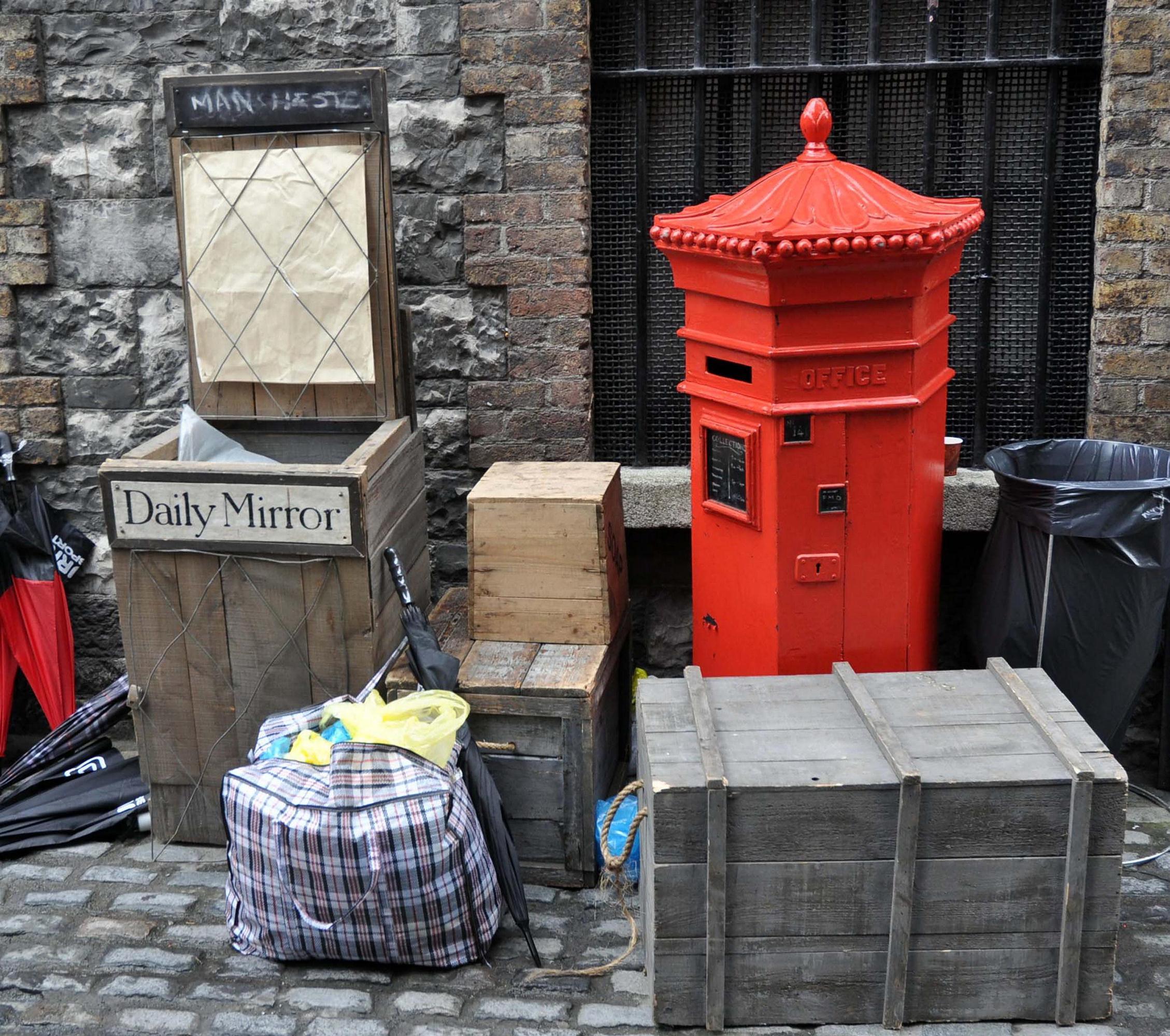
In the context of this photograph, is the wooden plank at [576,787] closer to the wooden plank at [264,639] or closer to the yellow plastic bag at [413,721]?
the yellow plastic bag at [413,721]

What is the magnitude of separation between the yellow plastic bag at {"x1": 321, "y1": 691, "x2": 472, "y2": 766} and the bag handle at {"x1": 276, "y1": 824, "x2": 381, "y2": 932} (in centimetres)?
30

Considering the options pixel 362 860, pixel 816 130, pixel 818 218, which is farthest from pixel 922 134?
pixel 362 860

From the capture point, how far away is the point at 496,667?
4.18 metres

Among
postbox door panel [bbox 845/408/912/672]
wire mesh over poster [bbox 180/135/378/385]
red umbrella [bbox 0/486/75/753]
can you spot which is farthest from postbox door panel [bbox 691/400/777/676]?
red umbrella [bbox 0/486/75/753]

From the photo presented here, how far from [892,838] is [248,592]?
2.13 metres

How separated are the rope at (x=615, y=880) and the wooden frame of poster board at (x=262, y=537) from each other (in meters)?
0.93

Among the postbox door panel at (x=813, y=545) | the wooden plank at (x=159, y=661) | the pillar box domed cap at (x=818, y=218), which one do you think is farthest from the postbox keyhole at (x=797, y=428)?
the wooden plank at (x=159, y=661)

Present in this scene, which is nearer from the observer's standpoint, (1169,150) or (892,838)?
(892,838)

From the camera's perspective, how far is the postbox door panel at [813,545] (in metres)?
3.88

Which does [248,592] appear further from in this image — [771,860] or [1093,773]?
[1093,773]

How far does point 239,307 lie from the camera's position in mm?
4605

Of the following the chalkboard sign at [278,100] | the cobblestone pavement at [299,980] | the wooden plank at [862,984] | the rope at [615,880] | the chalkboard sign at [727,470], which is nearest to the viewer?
the wooden plank at [862,984]

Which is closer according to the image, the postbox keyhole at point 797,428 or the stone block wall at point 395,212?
the postbox keyhole at point 797,428

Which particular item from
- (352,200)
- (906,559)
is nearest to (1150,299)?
(906,559)
